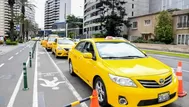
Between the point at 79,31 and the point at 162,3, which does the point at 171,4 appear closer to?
the point at 162,3

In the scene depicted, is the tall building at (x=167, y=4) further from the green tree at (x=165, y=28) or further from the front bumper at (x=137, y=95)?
the front bumper at (x=137, y=95)

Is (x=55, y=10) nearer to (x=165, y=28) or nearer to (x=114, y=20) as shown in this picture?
(x=114, y=20)

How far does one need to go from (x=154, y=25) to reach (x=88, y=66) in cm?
3602

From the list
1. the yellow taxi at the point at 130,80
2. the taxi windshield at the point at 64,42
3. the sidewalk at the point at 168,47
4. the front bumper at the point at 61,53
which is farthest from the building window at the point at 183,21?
the yellow taxi at the point at 130,80

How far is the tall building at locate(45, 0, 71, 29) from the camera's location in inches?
4953

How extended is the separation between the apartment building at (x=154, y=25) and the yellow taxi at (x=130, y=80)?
99.6 ft

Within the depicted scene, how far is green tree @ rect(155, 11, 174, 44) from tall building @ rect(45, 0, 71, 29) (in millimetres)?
88924

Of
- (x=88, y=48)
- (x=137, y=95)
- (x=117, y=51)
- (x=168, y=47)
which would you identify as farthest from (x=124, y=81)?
(x=168, y=47)

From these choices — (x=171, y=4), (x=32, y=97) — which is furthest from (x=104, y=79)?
(x=171, y=4)

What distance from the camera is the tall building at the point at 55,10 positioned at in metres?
126

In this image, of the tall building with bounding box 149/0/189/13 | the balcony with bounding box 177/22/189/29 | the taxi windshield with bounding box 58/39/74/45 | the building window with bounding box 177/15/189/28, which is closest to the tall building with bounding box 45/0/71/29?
the tall building with bounding box 149/0/189/13

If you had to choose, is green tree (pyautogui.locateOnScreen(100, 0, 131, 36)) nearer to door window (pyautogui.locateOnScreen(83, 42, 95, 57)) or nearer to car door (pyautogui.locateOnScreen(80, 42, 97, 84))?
door window (pyautogui.locateOnScreen(83, 42, 95, 57))

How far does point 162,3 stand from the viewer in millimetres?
60094

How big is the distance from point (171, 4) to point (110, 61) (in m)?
55.3
